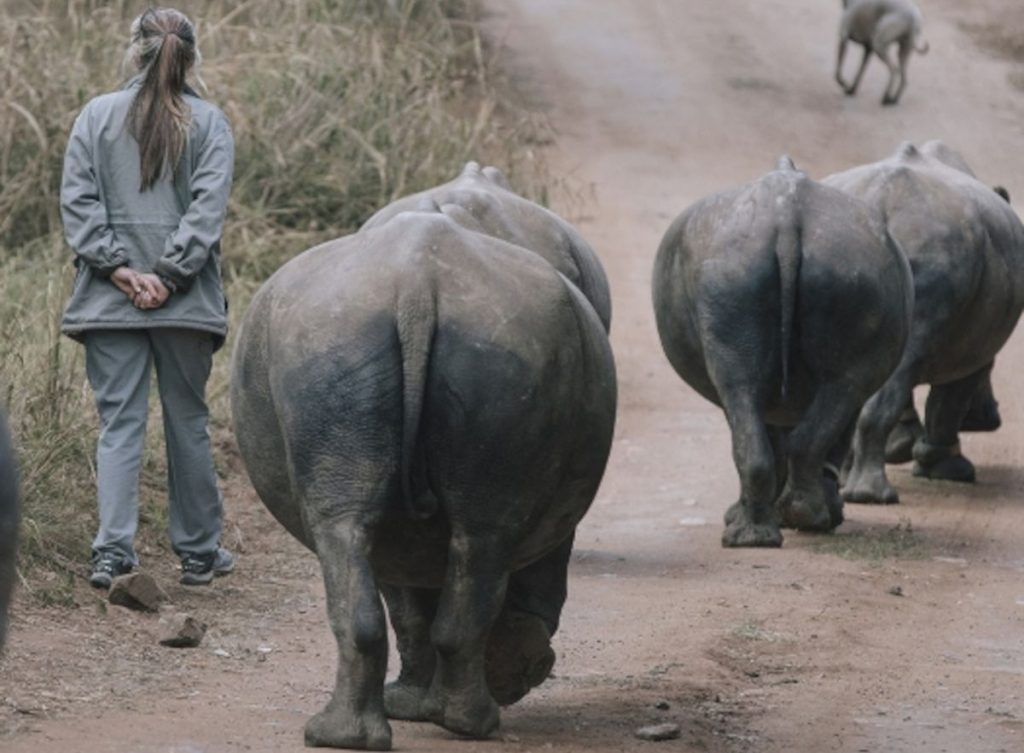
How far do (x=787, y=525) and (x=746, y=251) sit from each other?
4.46 ft

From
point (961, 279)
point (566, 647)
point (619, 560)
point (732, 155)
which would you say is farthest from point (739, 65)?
point (566, 647)

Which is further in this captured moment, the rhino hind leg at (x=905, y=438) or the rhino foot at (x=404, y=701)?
the rhino hind leg at (x=905, y=438)

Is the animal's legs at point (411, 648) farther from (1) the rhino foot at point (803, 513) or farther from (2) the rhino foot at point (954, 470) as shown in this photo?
(2) the rhino foot at point (954, 470)

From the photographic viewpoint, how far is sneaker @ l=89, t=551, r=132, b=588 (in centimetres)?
787

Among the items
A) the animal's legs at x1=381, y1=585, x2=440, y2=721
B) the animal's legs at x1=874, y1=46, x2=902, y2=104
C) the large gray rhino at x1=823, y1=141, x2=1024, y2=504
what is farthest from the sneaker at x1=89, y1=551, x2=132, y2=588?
the animal's legs at x1=874, y1=46, x2=902, y2=104

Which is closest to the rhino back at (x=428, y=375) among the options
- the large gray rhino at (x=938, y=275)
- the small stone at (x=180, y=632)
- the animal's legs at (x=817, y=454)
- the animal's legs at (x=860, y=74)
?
the small stone at (x=180, y=632)

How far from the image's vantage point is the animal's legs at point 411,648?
6.24 m

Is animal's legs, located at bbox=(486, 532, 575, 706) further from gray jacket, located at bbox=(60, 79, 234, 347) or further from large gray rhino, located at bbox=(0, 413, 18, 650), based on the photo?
large gray rhino, located at bbox=(0, 413, 18, 650)

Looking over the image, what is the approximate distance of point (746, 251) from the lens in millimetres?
9758

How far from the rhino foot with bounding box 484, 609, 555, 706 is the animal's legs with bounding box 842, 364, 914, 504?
216 inches

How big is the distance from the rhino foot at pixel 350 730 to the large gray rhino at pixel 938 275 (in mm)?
5825

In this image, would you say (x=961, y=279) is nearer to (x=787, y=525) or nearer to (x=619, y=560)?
(x=787, y=525)

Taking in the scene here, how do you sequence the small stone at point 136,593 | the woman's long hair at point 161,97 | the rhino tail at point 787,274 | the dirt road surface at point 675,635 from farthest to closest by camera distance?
the rhino tail at point 787,274, the woman's long hair at point 161,97, the small stone at point 136,593, the dirt road surface at point 675,635

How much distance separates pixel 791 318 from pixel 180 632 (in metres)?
3.44
